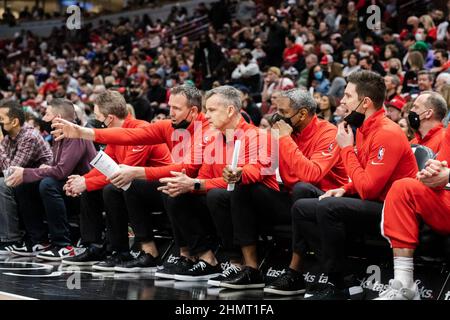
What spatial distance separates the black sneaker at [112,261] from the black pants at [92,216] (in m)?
0.29

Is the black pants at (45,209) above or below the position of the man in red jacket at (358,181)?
below

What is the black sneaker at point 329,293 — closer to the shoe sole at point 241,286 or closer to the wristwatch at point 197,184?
the shoe sole at point 241,286

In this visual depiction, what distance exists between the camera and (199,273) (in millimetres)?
5453

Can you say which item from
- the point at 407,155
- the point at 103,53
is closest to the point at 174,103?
the point at 407,155

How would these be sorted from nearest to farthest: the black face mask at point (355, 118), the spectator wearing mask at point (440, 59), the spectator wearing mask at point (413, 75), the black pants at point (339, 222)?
the black pants at point (339, 222) → the black face mask at point (355, 118) → the spectator wearing mask at point (413, 75) → the spectator wearing mask at point (440, 59)

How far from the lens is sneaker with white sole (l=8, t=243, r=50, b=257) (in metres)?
6.90

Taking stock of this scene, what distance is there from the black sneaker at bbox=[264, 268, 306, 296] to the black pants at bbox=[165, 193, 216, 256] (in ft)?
2.63

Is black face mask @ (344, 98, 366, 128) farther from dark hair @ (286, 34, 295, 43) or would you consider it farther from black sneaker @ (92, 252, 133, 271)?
dark hair @ (286, 34, 295, 43)

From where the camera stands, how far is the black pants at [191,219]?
5453mm

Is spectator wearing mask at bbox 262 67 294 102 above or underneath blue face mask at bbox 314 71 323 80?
underneath

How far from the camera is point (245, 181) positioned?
4.98 metres

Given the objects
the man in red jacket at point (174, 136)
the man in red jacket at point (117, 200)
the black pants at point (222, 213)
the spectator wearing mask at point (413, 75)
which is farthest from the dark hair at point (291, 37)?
the black pants at point (222, 213)

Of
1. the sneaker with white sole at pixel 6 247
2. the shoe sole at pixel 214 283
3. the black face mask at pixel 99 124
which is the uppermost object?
the black face mask at pixel 99 124

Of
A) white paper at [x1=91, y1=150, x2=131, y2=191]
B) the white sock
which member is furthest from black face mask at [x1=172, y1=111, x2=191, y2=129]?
the white sock
